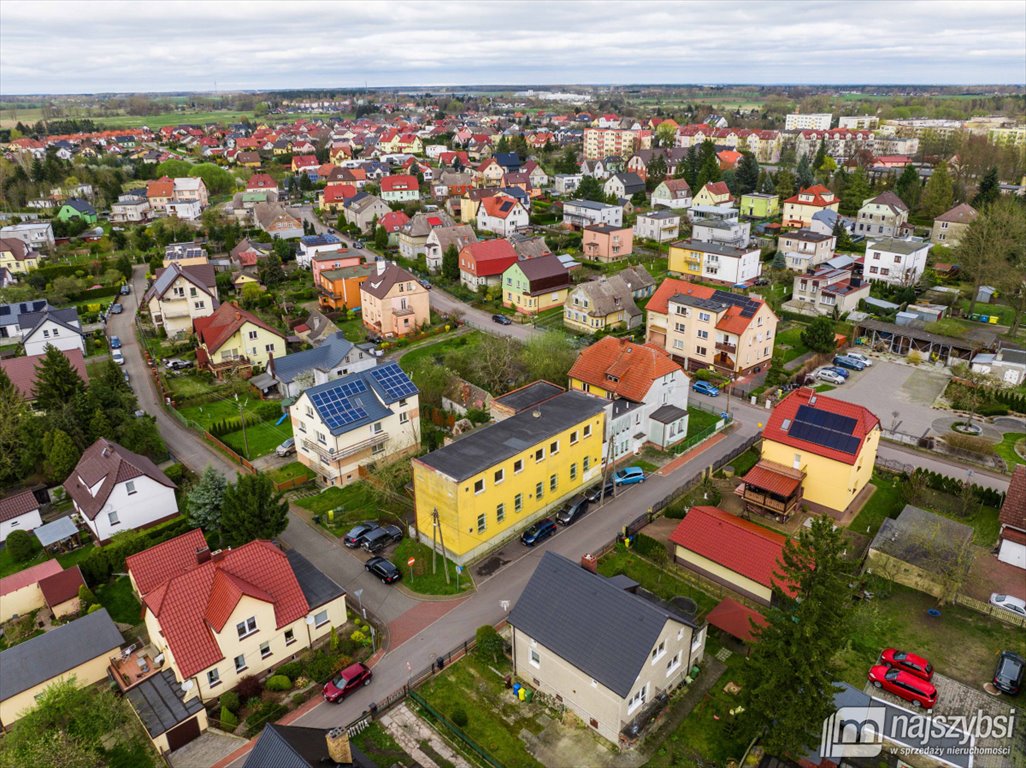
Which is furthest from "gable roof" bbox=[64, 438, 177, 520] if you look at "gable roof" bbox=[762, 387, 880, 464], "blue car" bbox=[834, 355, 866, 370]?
"blue car" bbox=[834, 355, 866, 370]

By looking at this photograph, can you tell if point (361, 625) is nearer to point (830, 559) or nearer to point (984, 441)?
point (830, 559)

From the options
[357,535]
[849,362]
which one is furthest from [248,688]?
[849,362]

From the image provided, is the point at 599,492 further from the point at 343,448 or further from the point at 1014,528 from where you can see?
the point at 1014,528

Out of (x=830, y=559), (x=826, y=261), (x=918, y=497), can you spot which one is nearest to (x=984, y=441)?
(x=918, y=497)

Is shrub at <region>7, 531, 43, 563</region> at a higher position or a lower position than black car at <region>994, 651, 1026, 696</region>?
lower

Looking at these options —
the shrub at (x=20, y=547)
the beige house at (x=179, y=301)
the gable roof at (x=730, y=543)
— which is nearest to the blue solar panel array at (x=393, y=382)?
the gable roof at (x=730, y=543)

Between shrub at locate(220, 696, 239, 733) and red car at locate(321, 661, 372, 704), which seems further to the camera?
red car at locate(321, 661, 372, 704)

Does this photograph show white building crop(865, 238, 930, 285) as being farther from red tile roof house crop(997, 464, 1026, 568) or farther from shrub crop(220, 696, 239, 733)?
shrub crop(220, 696, 239, 733)
